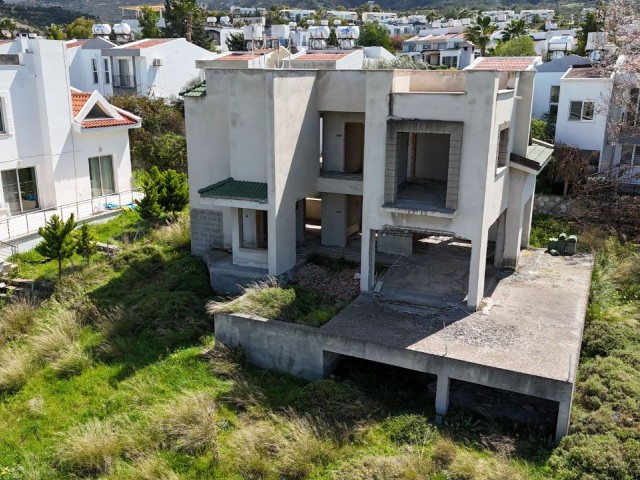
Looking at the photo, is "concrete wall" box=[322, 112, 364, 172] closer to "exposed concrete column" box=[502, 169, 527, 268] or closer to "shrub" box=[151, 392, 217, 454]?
"exposed concrete column" box=[502, 169, 527, 268]

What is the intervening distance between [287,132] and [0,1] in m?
136

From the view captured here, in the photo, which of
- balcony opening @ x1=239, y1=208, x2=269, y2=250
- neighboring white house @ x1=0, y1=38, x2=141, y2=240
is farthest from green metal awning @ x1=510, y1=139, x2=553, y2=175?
neighboring white house @ x1=0, y1=38, x2=141, y2=240

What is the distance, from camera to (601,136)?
33.7m

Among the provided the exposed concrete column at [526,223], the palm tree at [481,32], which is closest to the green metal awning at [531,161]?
the exposed concrete column at [526,223]

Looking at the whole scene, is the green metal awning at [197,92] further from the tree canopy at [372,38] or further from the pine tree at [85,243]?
the tree canopy at [372,38]

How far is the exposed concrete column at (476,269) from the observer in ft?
55.7

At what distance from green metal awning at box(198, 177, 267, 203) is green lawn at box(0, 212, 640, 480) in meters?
3.44

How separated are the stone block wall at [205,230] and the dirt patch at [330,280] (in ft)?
13.1

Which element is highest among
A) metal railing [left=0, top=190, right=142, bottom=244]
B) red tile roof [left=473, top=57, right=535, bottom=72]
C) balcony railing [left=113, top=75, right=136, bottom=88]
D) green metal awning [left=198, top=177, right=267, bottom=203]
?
red tile roof [left=473, top=57, right=535, bottom=72]

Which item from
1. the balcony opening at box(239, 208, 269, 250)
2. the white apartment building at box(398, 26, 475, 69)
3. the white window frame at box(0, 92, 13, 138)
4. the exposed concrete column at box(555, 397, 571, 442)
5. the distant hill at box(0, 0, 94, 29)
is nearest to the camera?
the exposed concrete column at box(555, 397, 571, 442)

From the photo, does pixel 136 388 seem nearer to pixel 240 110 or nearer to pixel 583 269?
pixel 240 110

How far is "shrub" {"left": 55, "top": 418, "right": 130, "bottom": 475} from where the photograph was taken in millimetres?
13695

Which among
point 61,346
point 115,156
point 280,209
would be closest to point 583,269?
point 280,209

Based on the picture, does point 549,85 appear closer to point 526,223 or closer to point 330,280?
point 526,223
